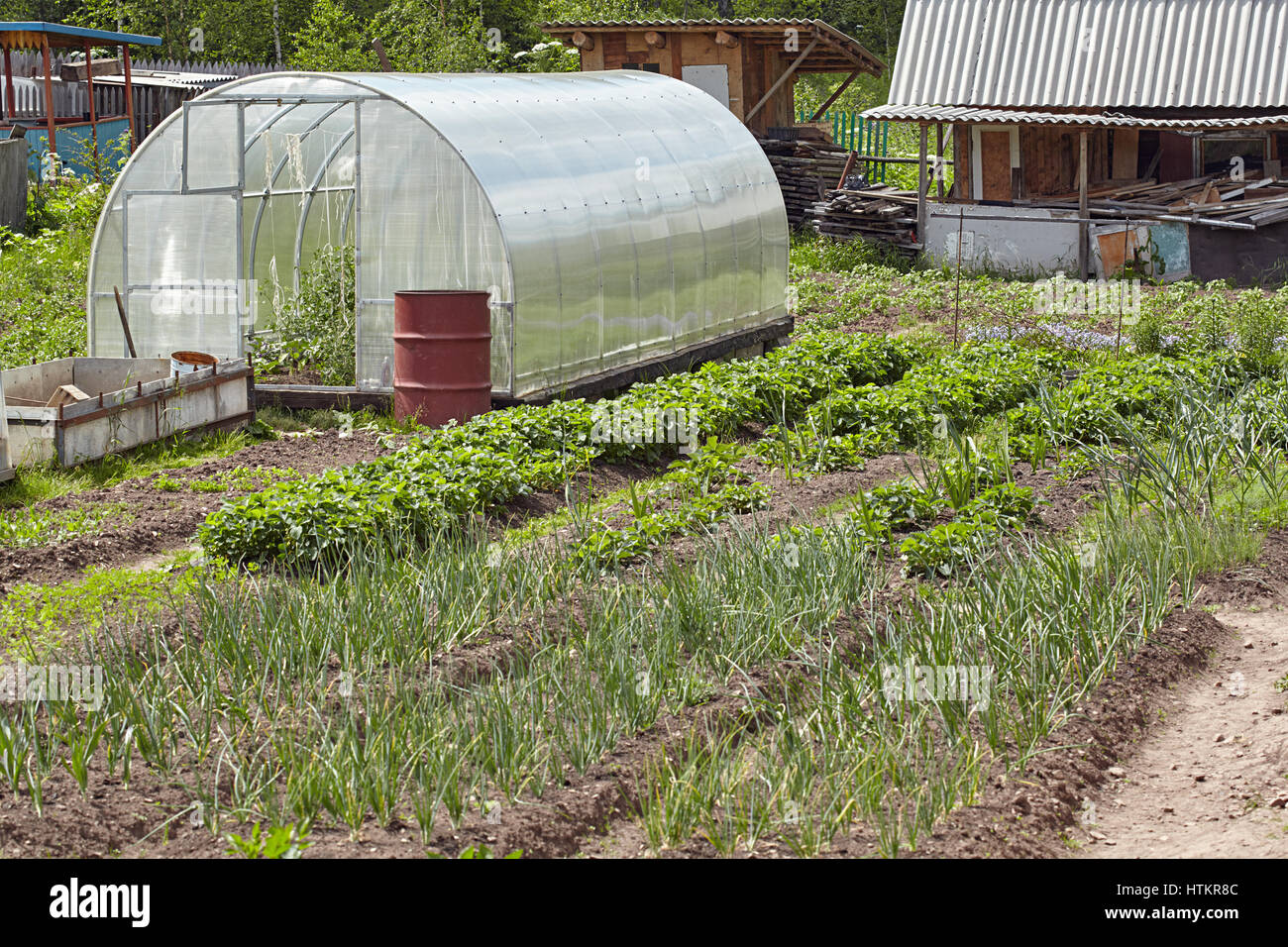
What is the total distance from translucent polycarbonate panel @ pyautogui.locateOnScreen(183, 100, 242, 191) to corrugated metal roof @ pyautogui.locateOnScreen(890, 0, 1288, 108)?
11737 millimetres

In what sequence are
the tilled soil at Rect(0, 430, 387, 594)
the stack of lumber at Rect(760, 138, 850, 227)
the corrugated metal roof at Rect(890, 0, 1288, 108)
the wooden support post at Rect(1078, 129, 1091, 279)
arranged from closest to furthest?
the tilled soil at Rect(0, 430, 387, 594)
the wooden support post at Rect(1078, 129, 1091, 279)
the corrugated metal roof at Rect(890, 0, 1288, 108)
the stack of lumber at Rect(760, 138, 850, 227)

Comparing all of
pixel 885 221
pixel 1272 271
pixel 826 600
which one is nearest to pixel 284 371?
pixel 826 600

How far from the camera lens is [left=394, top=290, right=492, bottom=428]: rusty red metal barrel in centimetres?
1075

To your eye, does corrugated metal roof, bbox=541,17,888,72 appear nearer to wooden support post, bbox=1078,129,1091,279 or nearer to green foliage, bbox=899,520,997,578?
wooden support post, bbox=1078,129,1091,279

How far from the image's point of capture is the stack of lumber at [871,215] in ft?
69.8

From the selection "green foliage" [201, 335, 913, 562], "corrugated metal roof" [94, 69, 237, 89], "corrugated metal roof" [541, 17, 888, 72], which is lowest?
"green foliage" [201, 335, 913, 562]

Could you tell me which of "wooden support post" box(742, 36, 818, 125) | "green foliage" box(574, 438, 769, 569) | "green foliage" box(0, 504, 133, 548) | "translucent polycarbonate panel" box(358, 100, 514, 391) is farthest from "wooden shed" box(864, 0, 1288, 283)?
"green foliage" box(0, 504, 133, 548)

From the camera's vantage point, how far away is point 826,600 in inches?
250

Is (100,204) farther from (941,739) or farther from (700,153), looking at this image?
(941,739)

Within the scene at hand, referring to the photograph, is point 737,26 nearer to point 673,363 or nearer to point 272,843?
point 673,363

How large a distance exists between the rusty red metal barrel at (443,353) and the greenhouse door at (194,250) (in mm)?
2255

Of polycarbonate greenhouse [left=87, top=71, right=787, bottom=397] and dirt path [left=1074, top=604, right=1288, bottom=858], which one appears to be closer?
dirt path [left=1074, top=604, right=1288, bottom=858]

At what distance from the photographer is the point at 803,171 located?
2378 centimetres

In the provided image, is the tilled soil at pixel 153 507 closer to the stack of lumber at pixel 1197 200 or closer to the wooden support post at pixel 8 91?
the stack of lumber at pixel 1197 200
